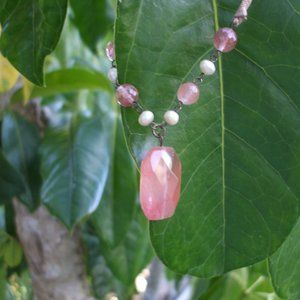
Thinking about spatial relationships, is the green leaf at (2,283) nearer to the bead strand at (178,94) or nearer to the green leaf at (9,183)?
the green leaf at (9,183)

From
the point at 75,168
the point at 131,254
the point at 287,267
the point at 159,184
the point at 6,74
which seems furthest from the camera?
the point at 131,254

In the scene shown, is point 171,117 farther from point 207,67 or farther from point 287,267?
point 287,267

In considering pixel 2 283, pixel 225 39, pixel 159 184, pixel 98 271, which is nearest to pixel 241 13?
pixel 225 39

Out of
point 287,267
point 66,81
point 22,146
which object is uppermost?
point 287,267

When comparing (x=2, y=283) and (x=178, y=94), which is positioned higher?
(x=178, y=94)

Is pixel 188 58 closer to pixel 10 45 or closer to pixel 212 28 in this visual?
pixel 212 28

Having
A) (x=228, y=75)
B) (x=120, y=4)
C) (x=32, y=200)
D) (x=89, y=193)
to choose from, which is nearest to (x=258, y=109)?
(x=228, y=75)
